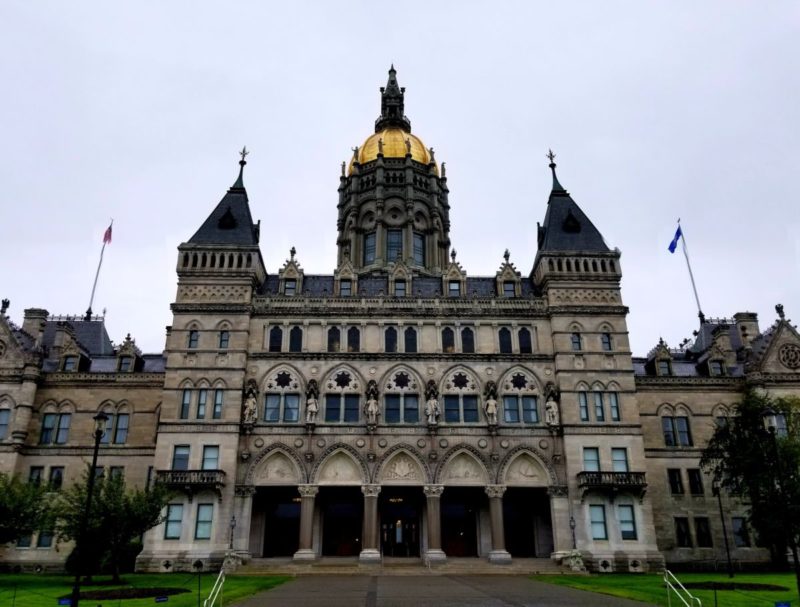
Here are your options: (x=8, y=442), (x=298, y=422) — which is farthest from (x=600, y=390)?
(x=8, y=442)

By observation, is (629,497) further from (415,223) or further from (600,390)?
(415,223)

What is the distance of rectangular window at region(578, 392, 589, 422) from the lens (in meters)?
46.7

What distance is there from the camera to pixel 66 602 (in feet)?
67.4

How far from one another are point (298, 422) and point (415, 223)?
27953 millimetres

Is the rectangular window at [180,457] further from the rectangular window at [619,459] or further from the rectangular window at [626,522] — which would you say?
the rectangular window at [626,522]

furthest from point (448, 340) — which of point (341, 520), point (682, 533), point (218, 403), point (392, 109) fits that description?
point (392, 109)

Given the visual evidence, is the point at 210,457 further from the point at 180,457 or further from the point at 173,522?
the point at 173,522

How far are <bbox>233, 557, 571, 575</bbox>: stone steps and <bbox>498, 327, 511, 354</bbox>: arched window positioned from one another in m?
15.0

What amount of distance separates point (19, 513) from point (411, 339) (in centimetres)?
2764

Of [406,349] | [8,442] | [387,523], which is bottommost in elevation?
[387,523]

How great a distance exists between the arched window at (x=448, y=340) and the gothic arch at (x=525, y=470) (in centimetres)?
883

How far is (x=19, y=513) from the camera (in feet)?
120

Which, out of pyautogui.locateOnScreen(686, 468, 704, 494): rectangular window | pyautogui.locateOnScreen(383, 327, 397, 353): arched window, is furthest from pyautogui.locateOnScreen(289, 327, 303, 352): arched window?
pyautogui.locateOnScreen(686, 468, 704, 494): rectangular window

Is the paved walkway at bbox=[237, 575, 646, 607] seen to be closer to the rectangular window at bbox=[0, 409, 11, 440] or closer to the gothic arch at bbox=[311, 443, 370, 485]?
the gothic arch at bbox=[311, 443, 370, 485]
